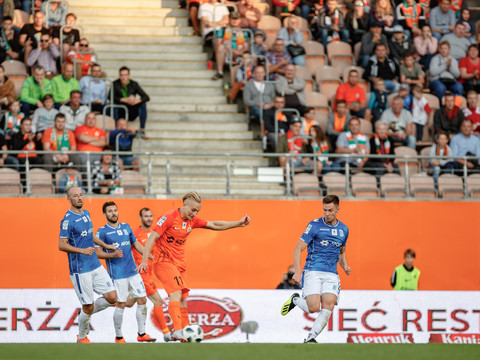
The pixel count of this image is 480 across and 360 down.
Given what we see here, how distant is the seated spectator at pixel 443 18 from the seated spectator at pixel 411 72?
70.1 inches

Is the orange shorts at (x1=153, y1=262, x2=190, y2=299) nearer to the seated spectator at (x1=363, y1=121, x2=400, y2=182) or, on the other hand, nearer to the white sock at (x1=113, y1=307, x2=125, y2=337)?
the white sock at (x1=113, y1=307, x2=125, y2=337)

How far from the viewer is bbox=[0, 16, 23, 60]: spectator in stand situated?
18953 millimetres

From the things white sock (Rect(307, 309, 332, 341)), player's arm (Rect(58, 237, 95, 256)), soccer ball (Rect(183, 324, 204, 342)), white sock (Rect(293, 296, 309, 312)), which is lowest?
soccer ball (Rect(183, 324, 204, 342))

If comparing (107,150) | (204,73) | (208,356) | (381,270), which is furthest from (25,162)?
(208,356)

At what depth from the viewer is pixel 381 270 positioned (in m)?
17.0

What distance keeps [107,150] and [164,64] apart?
13.3 ft

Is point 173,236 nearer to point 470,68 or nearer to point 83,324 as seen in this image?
point 83,324

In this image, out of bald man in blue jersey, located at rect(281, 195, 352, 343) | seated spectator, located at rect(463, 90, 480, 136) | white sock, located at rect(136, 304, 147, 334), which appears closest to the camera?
bald man in blue jersey, located at rect(281, 195, 352, 343)

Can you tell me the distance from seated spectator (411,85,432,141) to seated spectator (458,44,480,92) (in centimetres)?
170

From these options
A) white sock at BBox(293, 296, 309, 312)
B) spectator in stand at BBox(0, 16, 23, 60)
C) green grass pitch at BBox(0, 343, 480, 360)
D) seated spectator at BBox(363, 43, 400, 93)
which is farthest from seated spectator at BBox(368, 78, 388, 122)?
green grass pitch at BBox(0, 343, 480, 360)

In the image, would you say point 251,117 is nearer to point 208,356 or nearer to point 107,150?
point 107,150

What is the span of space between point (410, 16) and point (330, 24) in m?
2.16

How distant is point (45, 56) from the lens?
18.7 metres

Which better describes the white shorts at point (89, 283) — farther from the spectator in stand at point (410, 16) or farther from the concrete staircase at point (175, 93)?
the spectator in stand at point (410, 16)
